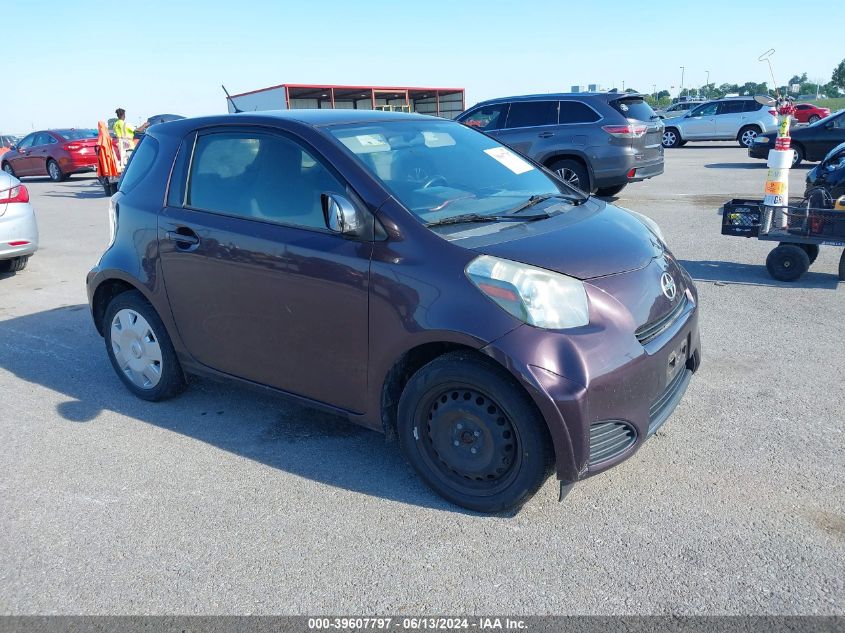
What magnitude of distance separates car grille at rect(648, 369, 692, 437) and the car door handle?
2513 mm

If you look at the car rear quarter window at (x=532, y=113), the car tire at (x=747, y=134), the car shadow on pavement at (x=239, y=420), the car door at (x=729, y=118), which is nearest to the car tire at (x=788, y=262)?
the car shadow on pavement at (x=239, y=420)

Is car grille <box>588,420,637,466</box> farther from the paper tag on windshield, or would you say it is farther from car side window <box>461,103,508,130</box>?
car side window <box>461,103,508,130</box>

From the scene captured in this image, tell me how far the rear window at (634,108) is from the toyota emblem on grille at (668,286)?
8.57 meters

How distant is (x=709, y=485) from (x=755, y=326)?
2.60 m

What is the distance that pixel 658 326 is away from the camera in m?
3.20

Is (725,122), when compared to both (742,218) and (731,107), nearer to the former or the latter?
(731,107)

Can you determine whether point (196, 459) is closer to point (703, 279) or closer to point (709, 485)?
point (709, 485)

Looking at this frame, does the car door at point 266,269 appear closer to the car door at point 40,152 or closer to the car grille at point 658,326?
the car grille at point 658,326

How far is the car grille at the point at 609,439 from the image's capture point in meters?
2.90

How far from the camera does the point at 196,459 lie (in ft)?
12.5

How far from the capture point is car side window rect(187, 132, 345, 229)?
354cm

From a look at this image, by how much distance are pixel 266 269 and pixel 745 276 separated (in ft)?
17.0

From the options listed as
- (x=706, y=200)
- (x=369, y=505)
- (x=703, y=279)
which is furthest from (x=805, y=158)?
(x=369, y=505)

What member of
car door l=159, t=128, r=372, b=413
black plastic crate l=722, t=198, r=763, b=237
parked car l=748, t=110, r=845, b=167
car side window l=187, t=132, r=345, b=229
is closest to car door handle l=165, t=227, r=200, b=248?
car door l=159, t=128, r=372, b=413
